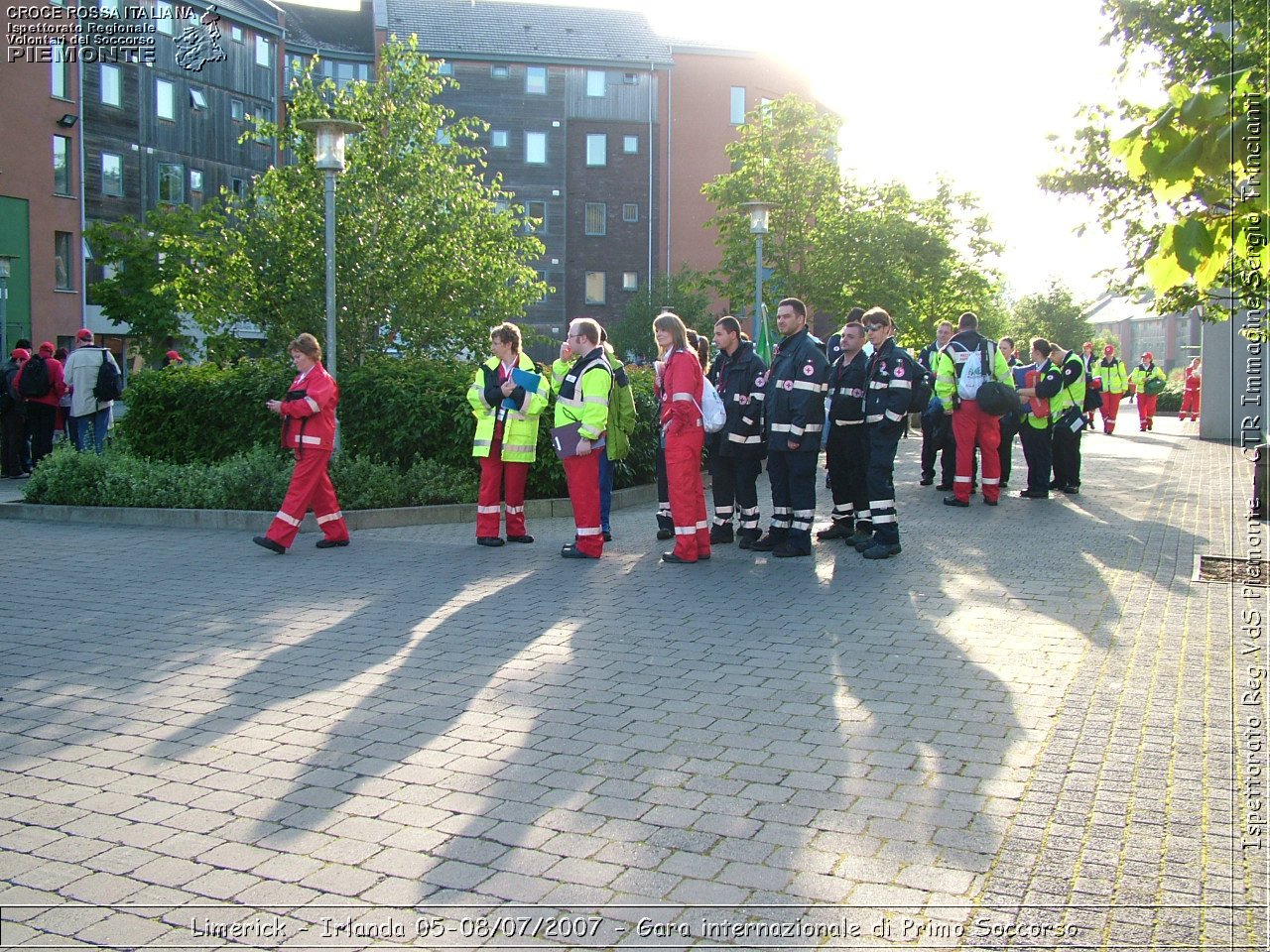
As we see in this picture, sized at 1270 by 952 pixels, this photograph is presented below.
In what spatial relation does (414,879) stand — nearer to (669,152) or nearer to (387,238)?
(387,238)

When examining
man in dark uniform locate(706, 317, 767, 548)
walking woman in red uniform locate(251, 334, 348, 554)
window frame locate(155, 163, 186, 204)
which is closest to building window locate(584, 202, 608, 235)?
window frame locate(155, 163, 186, 204)

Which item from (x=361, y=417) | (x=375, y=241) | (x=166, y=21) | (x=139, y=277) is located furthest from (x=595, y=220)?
(x=361, y=417)

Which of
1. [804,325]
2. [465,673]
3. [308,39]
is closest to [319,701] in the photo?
[465,673]

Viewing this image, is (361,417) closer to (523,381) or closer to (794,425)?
(523,381)

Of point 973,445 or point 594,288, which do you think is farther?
point 594,288

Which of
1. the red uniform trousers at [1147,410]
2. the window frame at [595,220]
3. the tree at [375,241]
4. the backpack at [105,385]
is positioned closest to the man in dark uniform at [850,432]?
the tree at [375,241]

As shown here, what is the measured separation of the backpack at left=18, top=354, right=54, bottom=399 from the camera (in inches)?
738

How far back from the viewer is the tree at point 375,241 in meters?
17.8

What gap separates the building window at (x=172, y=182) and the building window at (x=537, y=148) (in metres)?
15.0

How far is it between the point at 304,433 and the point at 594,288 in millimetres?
48651

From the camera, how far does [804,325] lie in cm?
1095

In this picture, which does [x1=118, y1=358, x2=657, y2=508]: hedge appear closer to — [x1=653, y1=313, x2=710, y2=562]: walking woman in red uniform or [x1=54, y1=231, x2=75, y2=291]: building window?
[x1=653, y1=313, x2=710, y2=562]: walking woman in red uniform

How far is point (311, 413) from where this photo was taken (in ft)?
36.1

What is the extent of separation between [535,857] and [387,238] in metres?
15.0
